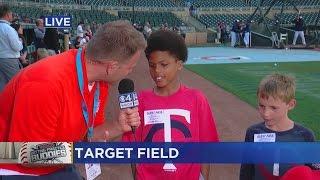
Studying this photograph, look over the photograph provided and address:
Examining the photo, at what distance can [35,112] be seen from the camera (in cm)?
217

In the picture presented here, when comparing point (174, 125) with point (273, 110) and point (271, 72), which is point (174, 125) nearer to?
point (273, 110)

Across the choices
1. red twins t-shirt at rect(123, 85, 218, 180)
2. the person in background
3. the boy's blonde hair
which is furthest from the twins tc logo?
the person in background

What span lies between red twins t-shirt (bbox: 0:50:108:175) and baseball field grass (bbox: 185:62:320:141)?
4.93 meters

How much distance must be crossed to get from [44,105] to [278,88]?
1.49 meters

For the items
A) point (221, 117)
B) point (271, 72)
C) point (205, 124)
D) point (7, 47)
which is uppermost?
point (205, 124)

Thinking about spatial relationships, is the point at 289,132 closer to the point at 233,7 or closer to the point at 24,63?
the point at 24,63

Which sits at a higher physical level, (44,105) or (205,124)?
(44,105)

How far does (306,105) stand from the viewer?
9484 millimetres

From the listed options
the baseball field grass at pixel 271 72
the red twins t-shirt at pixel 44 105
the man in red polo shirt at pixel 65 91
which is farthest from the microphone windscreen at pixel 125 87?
the baseball field grass at pixel 271 72

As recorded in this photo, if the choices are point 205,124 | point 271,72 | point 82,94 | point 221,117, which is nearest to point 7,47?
point 221,117

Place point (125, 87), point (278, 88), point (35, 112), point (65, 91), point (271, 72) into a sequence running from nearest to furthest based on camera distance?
1. point (35, 112)
2. point (65, 91)
3. point (125, 87)
4. point (278, 88)
5. point (271, 72)

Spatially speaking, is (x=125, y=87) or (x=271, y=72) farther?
(x=271, y=72)

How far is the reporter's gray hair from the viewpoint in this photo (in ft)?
7.69

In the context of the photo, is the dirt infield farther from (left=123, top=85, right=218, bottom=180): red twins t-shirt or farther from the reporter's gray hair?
the reporter's gray hair
